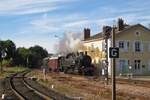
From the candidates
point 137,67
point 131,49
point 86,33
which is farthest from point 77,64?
point 86,33

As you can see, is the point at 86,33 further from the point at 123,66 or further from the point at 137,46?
the point at 123,66

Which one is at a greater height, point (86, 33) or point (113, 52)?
point (86, 33)

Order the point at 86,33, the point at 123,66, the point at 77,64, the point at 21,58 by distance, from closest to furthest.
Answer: the point at 77,64
the point at 123,66
the point at 86,33
the point at 21,58

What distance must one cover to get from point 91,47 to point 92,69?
1748 centimetres

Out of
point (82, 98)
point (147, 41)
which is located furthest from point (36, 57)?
point (82, 98)

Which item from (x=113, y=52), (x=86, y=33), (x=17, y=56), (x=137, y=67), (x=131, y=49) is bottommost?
(x=113, y=52)

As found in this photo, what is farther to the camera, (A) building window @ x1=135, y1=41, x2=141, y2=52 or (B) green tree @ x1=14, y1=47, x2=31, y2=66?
(B) green tree @ x1=14, y1=47, x2=31, y2=66

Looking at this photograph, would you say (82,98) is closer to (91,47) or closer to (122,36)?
(122,36)

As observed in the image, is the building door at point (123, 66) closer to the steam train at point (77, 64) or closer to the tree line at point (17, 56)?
the steam train at point (77, 64)

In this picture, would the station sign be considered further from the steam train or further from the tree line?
the tree line

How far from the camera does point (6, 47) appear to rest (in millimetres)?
149000

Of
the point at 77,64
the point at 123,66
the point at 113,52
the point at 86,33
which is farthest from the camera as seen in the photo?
the point at 86,33

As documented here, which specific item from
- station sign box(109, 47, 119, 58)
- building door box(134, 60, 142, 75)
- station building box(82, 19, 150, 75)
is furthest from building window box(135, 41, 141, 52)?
station sign box(109, 47, 119, 58)

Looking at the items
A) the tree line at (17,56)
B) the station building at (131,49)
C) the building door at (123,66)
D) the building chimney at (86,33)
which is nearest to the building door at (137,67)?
the station building at (131,49)
